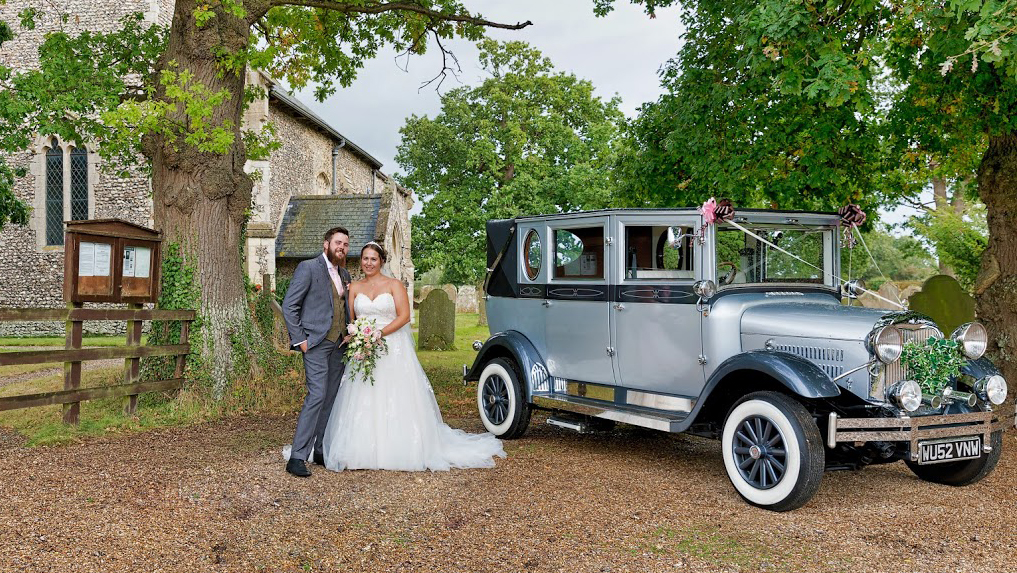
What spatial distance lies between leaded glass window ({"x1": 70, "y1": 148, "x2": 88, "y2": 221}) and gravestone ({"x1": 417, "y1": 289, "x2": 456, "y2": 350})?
10967 mm

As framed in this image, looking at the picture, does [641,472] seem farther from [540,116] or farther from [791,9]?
[540,116]

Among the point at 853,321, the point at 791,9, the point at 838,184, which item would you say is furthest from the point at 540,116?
the point at 853,321

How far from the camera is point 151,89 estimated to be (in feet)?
30.1

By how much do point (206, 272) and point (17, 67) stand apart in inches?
643

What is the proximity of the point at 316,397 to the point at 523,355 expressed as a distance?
2091mm

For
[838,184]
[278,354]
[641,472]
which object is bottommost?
[641,472]

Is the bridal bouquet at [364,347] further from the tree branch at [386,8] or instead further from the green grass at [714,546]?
the tree branch at [386,8]

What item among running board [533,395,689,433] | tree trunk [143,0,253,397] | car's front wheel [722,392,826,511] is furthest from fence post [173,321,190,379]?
car's front wheel [722,392,826,511]

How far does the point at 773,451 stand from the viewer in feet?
17.2

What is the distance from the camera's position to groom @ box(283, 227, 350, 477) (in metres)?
6.18

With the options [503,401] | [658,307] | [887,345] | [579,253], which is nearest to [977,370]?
[887,345]

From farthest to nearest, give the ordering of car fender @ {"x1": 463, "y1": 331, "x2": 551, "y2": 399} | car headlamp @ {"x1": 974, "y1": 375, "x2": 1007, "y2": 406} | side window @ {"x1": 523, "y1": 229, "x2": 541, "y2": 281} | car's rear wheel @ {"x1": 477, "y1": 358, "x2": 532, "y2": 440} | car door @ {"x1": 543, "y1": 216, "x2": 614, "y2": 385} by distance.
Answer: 1. side window @ {"x1": 523, "y1": 229, "x2": 541, "y2": 281}
2. car's rear wheel @ {"x1": 477, "y1": 358, "x2": 532, "y2": 440}
3. car fender @ {"x1": 463, "y1": 331, "x2": 551, "y2": 399}
4. car door @ {"x1": 543, "y1": 216, "x2": 614, "y2": 385}
5. car headlamp @ {"x1": 974, "y1": 375, "x2": 1007, "y2": 406}

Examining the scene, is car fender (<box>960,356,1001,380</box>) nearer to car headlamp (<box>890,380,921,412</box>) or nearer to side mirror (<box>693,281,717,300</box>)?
car headlamp (<box>890,380,921,412</box>)

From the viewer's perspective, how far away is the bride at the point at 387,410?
6.36m
